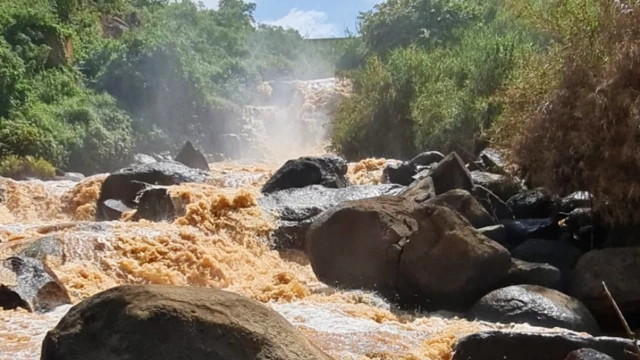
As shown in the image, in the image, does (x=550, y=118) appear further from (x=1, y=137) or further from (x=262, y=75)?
(x=262, y=75)

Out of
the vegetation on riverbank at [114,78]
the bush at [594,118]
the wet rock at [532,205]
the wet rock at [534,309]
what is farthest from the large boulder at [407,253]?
the vegetation on riverbank at [114,78]

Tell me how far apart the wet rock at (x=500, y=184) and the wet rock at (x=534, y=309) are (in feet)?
15.6

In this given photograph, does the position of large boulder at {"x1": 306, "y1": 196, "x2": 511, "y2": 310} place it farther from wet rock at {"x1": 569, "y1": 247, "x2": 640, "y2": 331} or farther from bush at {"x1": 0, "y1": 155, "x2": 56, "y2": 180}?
bush at {"x1": 0, "y1": 155, "x2": 56, "y2": 180}

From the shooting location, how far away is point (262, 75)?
4262cm

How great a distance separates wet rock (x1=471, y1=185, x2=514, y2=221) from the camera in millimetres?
15257

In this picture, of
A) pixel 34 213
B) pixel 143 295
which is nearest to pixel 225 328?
pixel 143 295

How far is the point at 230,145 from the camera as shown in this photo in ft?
118

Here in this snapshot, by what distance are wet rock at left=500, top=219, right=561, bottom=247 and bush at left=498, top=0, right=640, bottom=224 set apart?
0.93 meters

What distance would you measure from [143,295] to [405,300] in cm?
683

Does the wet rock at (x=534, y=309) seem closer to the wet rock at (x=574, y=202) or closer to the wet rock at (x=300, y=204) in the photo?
the wet rock at (x=574, y=202)

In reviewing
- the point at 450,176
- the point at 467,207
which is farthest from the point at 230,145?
the point at 467,207

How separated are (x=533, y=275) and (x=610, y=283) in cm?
96

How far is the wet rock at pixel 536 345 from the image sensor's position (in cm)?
745

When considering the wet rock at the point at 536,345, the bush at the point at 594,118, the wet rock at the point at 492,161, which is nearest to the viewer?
the wet rock at the point at 536,345
